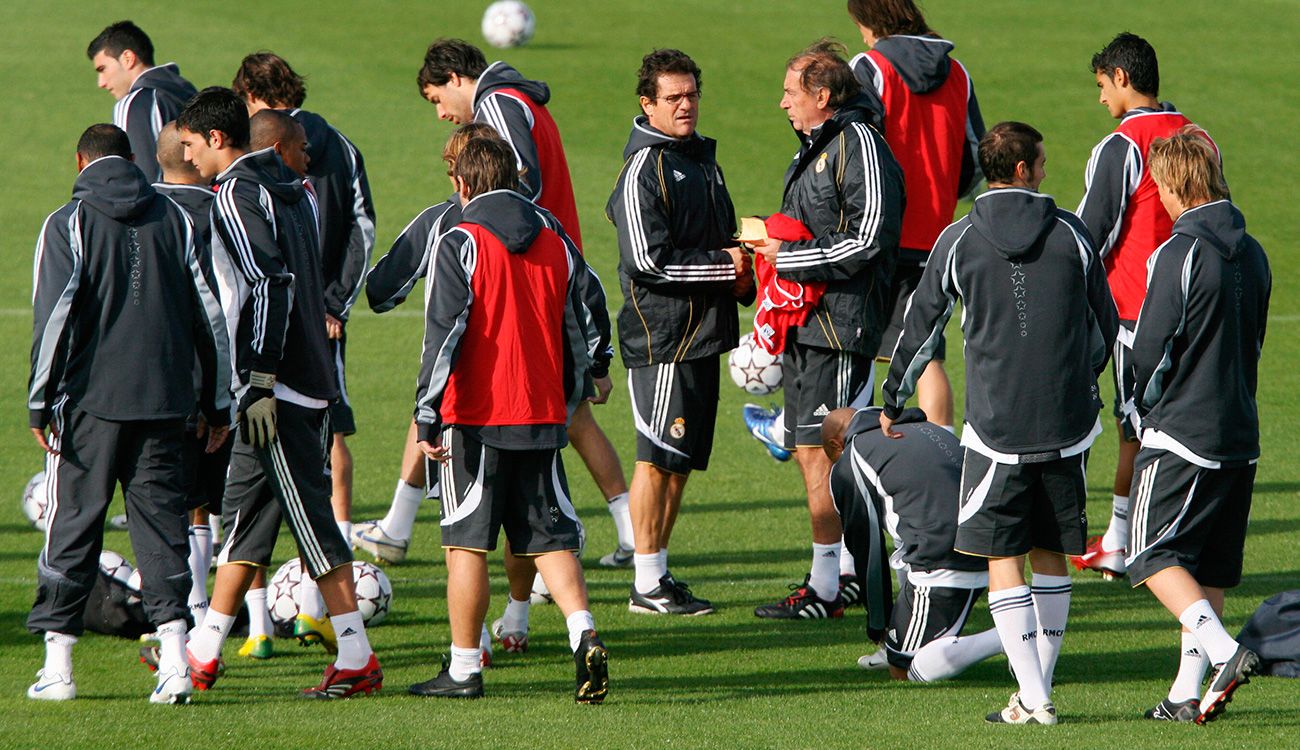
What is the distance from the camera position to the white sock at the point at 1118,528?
323 inches

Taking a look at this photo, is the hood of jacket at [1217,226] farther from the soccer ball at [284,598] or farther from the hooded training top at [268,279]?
the soccer ball at [284,598]

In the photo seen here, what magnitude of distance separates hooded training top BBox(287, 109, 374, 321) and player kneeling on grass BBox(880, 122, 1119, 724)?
3.45 meters

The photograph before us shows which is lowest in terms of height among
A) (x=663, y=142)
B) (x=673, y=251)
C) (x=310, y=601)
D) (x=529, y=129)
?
(x=310, y=601)

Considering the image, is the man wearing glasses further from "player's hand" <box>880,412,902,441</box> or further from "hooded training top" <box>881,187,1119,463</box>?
"hooded training top" <box>881,187,1119,463</box>

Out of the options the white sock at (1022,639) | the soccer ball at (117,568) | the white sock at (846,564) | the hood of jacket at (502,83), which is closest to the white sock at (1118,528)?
the white sock at (846,564)

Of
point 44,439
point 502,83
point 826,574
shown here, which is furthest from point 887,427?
point 502,83

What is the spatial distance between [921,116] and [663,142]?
1.53 m

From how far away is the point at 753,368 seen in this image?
10414 millimetres

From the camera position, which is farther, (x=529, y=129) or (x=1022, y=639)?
(x=529, y=129)

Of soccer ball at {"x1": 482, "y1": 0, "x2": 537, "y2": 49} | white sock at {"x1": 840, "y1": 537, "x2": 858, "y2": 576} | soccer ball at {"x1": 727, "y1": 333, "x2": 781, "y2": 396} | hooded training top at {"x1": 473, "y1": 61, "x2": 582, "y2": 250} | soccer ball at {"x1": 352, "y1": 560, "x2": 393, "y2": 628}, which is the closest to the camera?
soccer ball at {"x1": 352, "y1": 560, "x2": 393, "y2": 628}

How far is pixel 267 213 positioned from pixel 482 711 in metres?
1.99

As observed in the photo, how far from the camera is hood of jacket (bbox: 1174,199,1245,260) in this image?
19.2 feet

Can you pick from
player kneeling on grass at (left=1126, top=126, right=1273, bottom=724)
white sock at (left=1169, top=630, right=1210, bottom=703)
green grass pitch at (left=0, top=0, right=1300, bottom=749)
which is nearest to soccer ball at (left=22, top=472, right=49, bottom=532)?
green grass pitch at (left=0, top=0, right=1300, bottom=749)

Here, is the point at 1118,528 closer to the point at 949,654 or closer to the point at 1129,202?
the point at 1129,202
